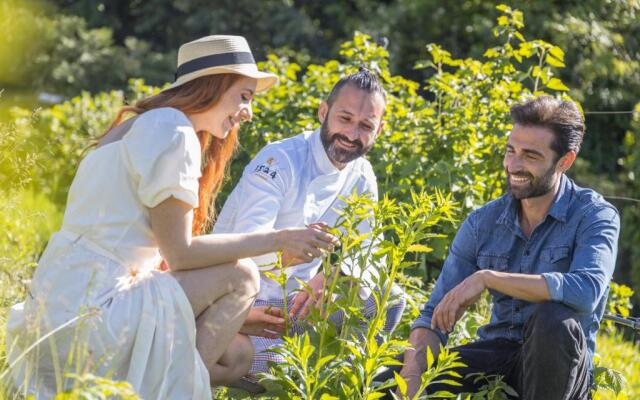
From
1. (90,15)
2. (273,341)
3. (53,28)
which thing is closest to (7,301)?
(273,341)

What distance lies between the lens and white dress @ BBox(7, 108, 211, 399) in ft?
10.3

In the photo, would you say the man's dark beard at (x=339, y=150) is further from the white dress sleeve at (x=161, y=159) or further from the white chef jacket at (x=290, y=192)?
the white dress sleeve at (x=161, y=159)

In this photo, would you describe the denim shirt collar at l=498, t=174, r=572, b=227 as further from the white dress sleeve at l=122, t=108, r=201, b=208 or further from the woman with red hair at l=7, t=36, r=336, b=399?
the white dress sleeve at l=122, t=108, r=201, b=208

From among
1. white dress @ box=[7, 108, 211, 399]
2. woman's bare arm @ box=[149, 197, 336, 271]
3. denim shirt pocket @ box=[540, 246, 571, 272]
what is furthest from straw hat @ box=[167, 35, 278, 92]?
denim shirt pocket @ box=[540, 246, 571, 272]

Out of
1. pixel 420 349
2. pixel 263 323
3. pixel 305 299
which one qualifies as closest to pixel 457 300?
pixel 420 349

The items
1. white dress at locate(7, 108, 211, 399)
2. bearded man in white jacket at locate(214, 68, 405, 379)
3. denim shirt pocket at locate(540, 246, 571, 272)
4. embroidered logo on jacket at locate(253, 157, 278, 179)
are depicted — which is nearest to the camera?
white dress at locate(7, 108, 211, 399)

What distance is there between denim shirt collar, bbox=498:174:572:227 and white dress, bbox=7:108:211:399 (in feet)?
4.03

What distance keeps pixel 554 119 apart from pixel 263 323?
49.3 inches

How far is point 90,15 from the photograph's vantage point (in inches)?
557

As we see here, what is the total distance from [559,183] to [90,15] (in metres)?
11.2

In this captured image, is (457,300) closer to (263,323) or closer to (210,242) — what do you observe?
(263,323)

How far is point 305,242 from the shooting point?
11.1 feet

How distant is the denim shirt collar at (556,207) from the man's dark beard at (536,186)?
6cm

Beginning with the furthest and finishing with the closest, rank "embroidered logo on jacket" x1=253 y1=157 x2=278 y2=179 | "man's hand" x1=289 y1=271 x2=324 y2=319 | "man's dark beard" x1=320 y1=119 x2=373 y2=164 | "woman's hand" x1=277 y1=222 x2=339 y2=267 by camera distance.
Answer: "man's dark beard" x1=320 y1=119 x2=373 y2=164, "embroidered logo on jacket" x1=253 y1=157 x2=278 y2=179, "man's hand" x1=289 y1=271 x2=324 y2=319, "woman's hand" x1=277 y1=222 x2=339 y2=267
